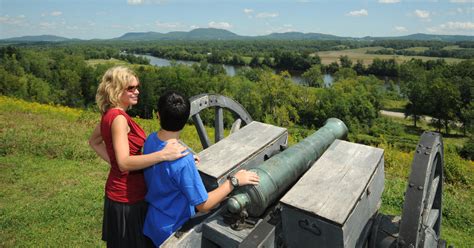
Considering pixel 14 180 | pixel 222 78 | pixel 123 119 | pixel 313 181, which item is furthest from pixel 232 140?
pixel 222 78

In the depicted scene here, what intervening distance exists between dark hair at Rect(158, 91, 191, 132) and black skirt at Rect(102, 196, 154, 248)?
0.64 meters

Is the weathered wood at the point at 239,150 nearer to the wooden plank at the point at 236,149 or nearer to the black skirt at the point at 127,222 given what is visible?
the wooden plank at the point at 236,149

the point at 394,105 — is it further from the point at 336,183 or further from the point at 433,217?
the point at 336,183

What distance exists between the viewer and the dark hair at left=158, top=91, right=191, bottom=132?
59.2 inches

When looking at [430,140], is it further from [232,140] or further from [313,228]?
[232,140]

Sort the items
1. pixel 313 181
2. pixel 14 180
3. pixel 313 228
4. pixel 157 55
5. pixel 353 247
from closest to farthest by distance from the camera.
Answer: pixel 313 228 → pixel 353 247 → pixel 313 181 → pixel 14 180 → pixel 157 55

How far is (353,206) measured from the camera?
5.65 ft

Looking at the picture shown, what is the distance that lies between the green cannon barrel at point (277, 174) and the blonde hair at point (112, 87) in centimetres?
83

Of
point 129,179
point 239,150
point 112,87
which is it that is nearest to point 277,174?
point 239,150

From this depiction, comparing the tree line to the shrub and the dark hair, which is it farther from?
the dark hair

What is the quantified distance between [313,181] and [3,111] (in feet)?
34.5

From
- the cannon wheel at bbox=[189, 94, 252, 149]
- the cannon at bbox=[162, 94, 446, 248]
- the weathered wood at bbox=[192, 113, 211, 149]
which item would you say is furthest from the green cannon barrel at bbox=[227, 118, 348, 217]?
the weathered wood at bbox=[192, 113, 211, 149]

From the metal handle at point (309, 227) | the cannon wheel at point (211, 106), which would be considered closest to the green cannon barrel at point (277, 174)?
the metal handle at point (309, 227)

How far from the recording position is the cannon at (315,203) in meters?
1.68
